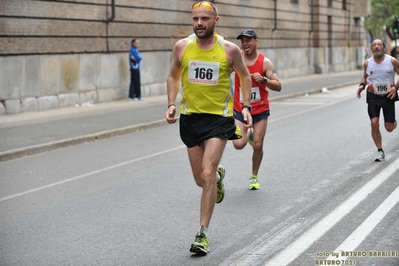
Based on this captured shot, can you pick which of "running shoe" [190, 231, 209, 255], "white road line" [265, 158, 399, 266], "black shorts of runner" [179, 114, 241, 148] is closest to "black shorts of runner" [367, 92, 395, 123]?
"white road line" [265, 158, 399, 266]

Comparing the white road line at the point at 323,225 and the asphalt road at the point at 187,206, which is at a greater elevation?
the white road line at the point at 323,225

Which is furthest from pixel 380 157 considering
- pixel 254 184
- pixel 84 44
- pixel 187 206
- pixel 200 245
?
pixel 84 44

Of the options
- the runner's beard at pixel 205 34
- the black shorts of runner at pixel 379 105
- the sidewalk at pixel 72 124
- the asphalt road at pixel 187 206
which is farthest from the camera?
the sidewalk at pixel 72 124

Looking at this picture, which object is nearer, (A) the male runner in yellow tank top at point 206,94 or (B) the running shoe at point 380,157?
(A) the male runner in yellow tank top at point 206,94

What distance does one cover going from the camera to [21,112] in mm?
20797

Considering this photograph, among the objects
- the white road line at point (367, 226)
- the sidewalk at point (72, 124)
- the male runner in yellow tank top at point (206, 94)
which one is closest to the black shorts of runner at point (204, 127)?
the male runner in yellow tank top at point (206, 94)

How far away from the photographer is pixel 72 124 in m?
18.0

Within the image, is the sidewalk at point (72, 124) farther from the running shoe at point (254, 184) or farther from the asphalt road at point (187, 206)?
the running shoe at point (254, 184)

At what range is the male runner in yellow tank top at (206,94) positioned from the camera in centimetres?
684

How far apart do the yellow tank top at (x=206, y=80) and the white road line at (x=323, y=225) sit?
120 centimetres

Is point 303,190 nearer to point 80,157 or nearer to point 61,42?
point 80,157

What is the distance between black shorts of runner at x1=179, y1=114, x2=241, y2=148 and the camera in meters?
7.05

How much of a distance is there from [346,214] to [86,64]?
1670 cm

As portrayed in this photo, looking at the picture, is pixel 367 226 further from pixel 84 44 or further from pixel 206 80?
pixel 84 44
